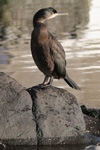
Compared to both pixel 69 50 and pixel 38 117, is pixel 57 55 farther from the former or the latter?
pixel 69 50

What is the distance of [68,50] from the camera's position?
49.5 feet

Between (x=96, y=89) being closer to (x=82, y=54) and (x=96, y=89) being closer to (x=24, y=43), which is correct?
(x=82, y=54)

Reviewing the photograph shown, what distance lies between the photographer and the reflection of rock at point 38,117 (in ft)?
22.1

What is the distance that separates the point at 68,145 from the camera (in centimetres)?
695

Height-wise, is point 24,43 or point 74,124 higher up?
point 74,124

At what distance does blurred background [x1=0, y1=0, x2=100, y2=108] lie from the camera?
440 inches

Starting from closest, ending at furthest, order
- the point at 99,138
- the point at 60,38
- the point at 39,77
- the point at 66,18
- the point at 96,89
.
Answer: the point at 99,138, the point at 96,89, the point at 39,77, the point at 60,38, the point at 66,18

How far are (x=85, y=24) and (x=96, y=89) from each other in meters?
12.0

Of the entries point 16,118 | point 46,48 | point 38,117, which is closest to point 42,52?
point 46,48

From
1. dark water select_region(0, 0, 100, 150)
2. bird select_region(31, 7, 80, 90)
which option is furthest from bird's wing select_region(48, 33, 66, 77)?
dark water select_region(0, 0, 100, 150)

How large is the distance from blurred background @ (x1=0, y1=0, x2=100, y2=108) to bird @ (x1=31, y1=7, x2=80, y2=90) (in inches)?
79.1

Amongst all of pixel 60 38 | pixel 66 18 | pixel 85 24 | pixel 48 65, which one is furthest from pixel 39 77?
pixel 66 18

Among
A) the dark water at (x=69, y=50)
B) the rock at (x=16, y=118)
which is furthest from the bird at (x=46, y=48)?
the dark water at (x=69, y=50)

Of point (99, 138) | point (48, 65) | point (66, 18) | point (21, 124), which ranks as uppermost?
point (48, 65)
